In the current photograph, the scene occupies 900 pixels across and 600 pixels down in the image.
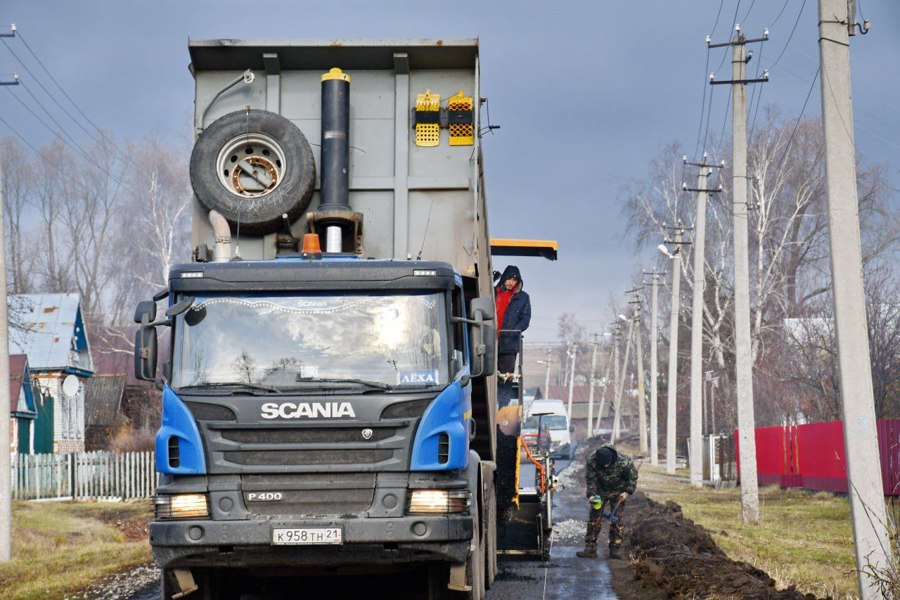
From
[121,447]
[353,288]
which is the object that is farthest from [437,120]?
[121,447]

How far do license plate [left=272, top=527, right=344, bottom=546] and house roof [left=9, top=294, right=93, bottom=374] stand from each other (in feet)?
113

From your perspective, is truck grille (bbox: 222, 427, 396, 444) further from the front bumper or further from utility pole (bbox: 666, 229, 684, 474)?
utility pole (bbox: 666, 229, 684, 474)

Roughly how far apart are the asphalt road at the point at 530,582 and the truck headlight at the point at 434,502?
2780 mm

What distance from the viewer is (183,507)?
7883 mm


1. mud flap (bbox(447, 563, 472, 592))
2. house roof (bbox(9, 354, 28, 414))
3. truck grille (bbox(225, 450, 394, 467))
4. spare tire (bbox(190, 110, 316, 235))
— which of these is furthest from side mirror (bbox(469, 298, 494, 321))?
house roof (bbox(9, 354, 28, 414))

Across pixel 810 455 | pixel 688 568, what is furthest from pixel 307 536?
pixel 810 455

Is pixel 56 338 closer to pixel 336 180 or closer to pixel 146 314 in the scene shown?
pixel 336 180

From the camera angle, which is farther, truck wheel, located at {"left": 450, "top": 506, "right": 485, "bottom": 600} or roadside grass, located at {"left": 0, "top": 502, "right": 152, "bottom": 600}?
roadside grass, located at {"left": 0, "top": 502, "right": 152, "bottom": 600}

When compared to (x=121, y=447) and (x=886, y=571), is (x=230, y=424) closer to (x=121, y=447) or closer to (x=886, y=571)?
(x=886, y=571)

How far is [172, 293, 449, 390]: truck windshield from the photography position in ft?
26.6

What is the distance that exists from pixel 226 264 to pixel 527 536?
771 centimetres

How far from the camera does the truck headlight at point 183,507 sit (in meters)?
7.88

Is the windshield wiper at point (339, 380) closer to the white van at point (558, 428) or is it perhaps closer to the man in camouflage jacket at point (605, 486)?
the man in camouflage jacket at point (605, 486)

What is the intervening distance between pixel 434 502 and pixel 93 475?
25.5 metres
